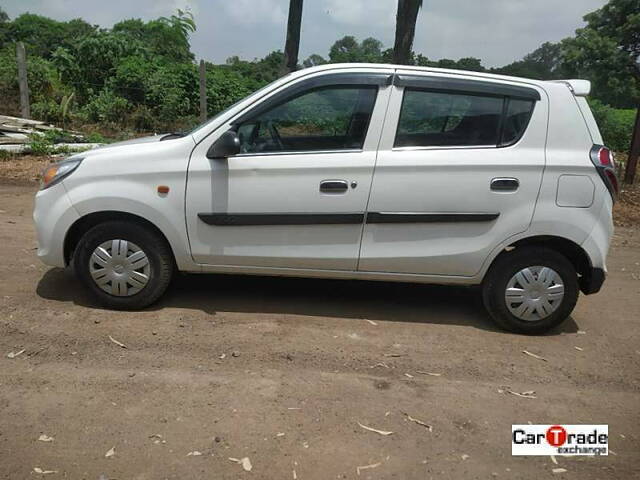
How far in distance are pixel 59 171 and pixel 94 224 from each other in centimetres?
46

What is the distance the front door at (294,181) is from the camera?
3.97m

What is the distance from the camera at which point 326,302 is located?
4.65 metres

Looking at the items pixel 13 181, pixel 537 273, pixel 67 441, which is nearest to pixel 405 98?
pixel 537 273

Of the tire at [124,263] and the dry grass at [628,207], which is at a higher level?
the dry grass at [628,207]

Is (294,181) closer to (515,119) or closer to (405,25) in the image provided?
(515,119)

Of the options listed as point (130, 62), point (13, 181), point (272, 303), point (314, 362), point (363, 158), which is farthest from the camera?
point (130, 62)

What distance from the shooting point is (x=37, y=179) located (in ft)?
28.7

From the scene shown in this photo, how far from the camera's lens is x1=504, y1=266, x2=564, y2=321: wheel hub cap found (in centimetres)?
410

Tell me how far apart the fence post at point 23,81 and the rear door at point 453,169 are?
10.2 metres

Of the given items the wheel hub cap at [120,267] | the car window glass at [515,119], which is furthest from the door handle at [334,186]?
the wheel hub cap at [120,267]

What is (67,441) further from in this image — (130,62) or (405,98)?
(130,62)

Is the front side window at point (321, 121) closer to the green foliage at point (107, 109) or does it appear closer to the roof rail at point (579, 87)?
the roof rail at point (579, 87)

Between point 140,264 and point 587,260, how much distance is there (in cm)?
329

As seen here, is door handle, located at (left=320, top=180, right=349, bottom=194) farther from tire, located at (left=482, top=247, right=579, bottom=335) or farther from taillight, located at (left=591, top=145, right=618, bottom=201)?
taillight, located at (left=591, top=145, right=618, bottom=201)
